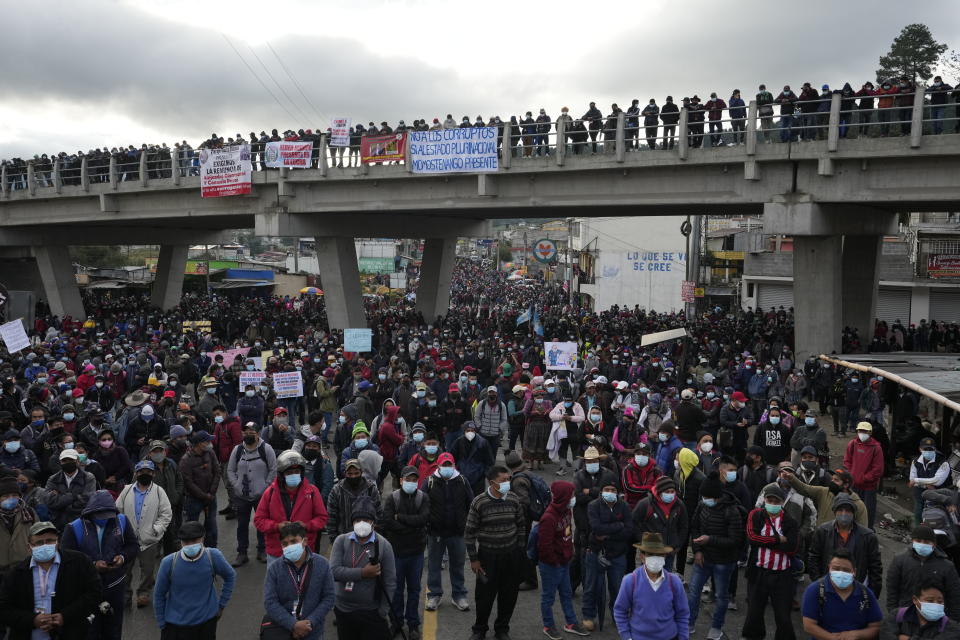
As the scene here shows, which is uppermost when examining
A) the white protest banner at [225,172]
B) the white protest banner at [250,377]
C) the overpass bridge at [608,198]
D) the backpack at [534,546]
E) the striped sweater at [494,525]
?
the white protest banner at [225,172]

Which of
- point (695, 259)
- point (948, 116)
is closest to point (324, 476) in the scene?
point (948, 116)

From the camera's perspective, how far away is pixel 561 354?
17766mm

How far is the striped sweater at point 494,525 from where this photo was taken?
21.4 ft

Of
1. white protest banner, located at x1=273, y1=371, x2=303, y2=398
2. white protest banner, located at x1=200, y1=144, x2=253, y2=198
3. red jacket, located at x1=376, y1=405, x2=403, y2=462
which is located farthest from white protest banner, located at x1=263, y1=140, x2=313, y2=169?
red jacket, located at x1=376, y1=405, x2=403, y2=462

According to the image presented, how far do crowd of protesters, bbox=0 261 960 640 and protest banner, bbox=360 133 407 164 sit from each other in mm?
10835

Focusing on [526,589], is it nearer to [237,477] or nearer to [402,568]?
[402,568]

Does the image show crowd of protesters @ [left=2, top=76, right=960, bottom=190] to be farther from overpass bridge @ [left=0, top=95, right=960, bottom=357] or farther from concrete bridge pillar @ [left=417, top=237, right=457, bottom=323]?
concrete bridge pillar @ [left=417, top=237, right=457, bottom=323]

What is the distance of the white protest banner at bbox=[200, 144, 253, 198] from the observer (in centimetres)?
2578

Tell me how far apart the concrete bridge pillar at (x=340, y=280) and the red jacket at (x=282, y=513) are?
21.4 m

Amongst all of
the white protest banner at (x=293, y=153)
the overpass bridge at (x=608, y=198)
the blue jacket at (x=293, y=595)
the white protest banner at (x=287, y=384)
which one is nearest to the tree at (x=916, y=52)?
the overpass bridge at (x=608, y=198)

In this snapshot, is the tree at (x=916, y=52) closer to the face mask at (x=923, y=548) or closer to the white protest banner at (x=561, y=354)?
the white protest banner at (x=561, y=354)

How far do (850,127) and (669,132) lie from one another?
416cm

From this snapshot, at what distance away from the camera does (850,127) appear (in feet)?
59.0

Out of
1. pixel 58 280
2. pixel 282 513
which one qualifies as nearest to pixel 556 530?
pixel 282 513
